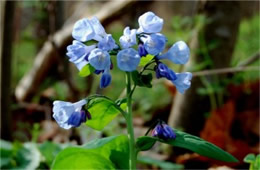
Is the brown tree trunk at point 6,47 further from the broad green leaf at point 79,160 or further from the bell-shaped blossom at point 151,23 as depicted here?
the bell-shaped blossom at point 151,23

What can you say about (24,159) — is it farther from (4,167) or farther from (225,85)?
(225,85)

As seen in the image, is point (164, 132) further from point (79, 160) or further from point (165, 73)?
point (79, 160)

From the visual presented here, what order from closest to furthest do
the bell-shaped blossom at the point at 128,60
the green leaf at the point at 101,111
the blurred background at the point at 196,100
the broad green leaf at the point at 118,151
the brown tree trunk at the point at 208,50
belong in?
1. the bell-shaped blossom at the point at 128,60
2. the green leaf at the point at 101,111
3. the broad green leaf at the point at 118,151
4. the blurred background at the point at 196,100
5. the brown tree trunk at the point at 208,50

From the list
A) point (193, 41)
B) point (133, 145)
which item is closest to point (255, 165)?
point (133, 145)

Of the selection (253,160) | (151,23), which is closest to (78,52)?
(151,23)

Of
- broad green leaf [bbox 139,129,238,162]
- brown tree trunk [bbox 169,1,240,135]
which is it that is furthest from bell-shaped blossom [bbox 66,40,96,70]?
brown tree trunk [bbox 169,1,240,135]

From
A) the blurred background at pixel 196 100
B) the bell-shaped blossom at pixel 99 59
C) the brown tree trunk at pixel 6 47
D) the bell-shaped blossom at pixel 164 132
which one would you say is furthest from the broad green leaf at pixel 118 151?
the brown tree trunk at pixel 6 47

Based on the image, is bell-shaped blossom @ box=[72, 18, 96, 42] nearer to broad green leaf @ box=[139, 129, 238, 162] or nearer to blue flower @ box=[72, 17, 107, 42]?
blue flower @ box=[72, 17, 107, 42]
